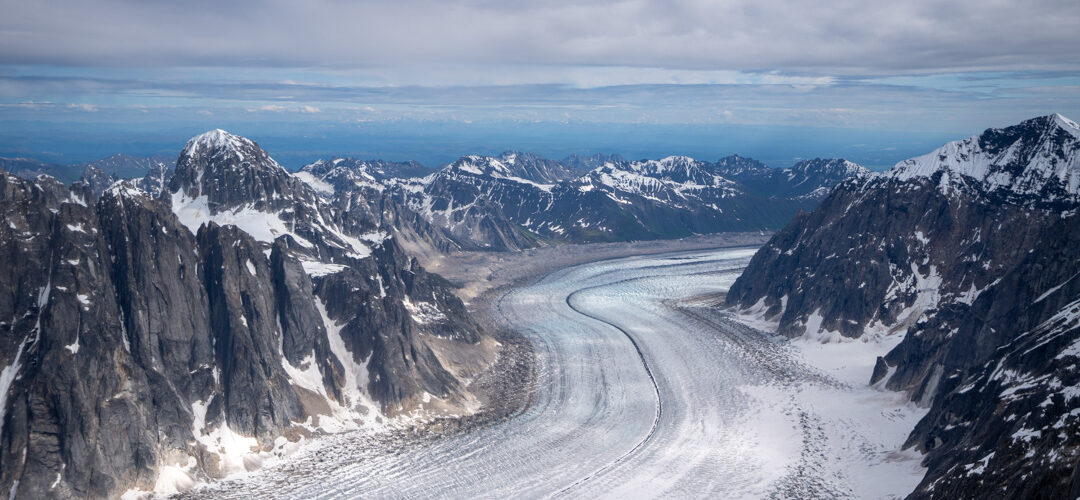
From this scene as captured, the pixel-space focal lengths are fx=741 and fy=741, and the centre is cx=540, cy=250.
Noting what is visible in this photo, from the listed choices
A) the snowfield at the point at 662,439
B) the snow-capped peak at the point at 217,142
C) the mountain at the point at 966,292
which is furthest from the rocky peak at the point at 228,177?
the mountain at the point at 966,292

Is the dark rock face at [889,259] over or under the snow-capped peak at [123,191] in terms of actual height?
under

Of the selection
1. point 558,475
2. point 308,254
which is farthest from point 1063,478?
point 308,254

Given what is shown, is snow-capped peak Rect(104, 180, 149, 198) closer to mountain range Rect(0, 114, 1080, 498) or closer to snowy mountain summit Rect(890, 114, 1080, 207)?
mountain range Rect(0, 114, 1080, 498)

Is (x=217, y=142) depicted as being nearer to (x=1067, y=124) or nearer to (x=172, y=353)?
(x=172, y=353)

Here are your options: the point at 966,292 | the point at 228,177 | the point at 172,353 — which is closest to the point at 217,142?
the point at 228,177

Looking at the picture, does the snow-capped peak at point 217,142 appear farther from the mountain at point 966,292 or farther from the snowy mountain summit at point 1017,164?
the snowy mountain summit at point 1017,164
